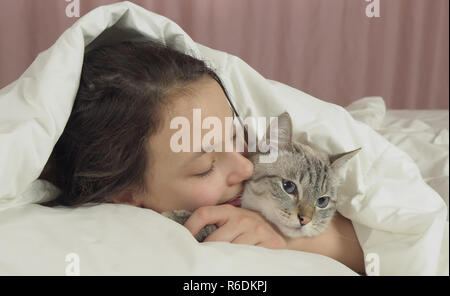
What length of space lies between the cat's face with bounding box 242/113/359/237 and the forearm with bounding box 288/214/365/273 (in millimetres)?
18

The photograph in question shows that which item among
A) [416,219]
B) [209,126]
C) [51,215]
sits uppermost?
[209,126]

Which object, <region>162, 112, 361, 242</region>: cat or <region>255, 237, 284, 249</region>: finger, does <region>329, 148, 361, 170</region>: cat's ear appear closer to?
<region>162, 112, 361, 242</region>: cat

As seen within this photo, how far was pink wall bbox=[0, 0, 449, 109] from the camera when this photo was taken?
2.07 m

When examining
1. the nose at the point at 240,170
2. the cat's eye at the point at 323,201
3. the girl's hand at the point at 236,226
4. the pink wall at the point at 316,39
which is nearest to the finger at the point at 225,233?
the girl's hand at the point at 236,226

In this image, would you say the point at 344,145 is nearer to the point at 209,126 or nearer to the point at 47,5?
the point at 209,126

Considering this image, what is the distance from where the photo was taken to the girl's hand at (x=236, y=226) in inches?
36.4

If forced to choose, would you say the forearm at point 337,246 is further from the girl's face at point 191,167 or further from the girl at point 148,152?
the girl's face at point 191,167

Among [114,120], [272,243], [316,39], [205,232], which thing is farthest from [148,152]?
[316,39]

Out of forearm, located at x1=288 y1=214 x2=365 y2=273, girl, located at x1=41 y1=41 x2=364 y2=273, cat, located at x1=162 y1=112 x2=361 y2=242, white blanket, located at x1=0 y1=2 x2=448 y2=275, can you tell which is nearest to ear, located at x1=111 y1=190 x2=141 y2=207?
girl, located at x1=41 y1=41 x2=364 y2=273

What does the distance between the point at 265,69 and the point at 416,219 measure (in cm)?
134

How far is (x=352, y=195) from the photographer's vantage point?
1.08m

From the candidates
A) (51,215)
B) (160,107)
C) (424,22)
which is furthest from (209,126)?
(424,22)

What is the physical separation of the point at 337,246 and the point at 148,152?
463 mm

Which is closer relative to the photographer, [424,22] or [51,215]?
[51,215]
